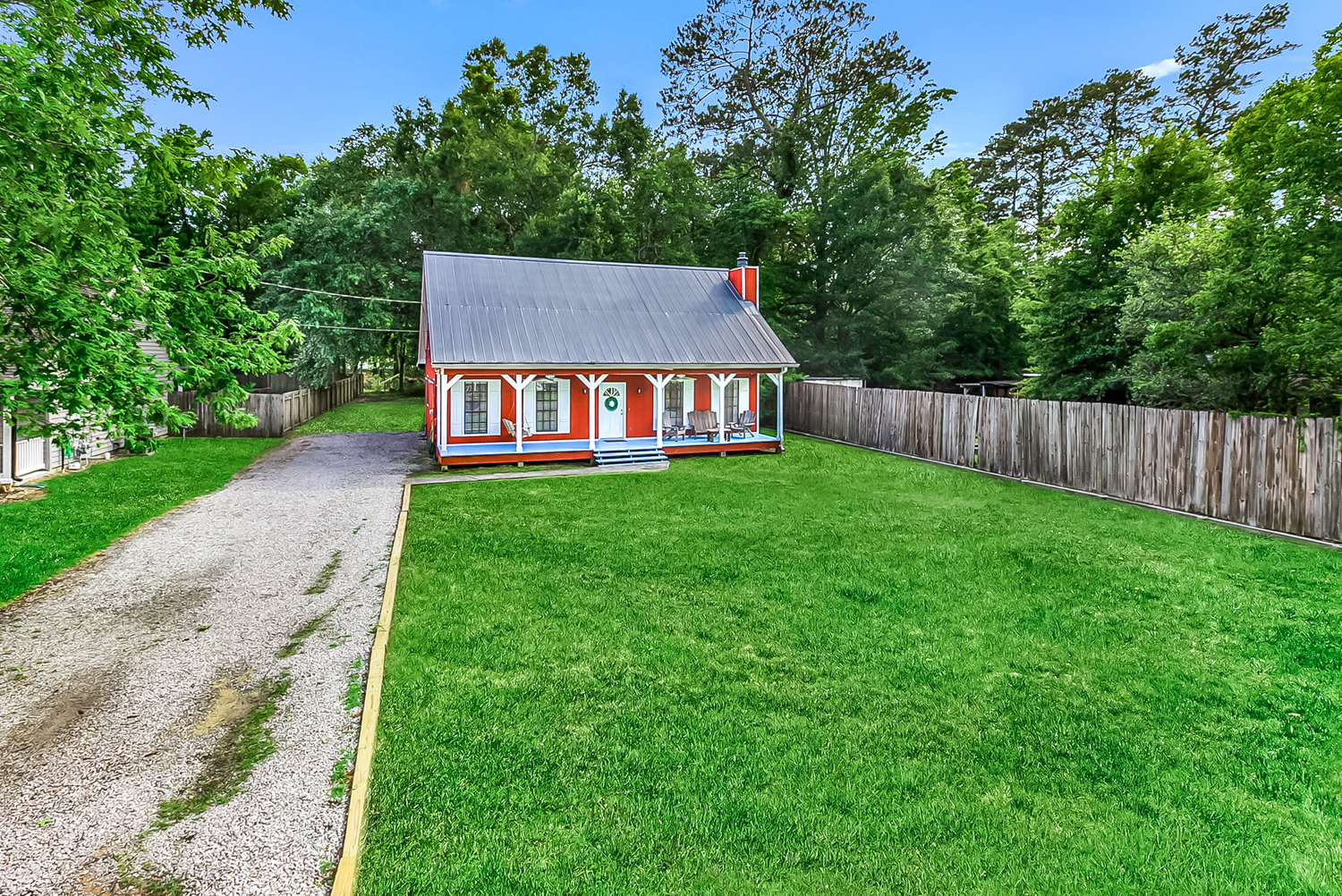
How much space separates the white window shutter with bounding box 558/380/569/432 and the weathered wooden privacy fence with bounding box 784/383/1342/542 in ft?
29.8

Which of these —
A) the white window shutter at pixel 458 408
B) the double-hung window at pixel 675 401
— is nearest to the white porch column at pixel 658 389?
the double-hung window at pixel 675 401

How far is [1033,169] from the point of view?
39.6 metres

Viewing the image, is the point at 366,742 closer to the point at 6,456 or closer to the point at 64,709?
the point at 64,709

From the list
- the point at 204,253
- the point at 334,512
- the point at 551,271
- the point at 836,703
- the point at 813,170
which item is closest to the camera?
the point at 836,703

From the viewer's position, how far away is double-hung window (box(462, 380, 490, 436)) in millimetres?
16719

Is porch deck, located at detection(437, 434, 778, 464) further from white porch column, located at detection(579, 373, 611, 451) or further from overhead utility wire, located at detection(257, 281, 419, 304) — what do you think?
overhead utility wire, located at detection(257, 281, 419, 304)

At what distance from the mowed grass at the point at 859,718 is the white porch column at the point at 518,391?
22.2 feet

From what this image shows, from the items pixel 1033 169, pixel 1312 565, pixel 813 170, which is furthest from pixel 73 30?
pixel 1033 169

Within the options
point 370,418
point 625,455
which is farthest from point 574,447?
point 370,418

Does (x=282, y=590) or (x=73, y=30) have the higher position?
(x=73, y=30)

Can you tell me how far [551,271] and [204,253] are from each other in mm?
14557

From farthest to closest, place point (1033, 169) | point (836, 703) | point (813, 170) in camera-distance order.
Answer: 1. point (1033, 169)
2. point (813, 170)
3. point (836, 703)

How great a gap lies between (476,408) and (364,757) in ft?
43.9

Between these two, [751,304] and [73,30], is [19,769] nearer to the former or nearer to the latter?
[73,30]
